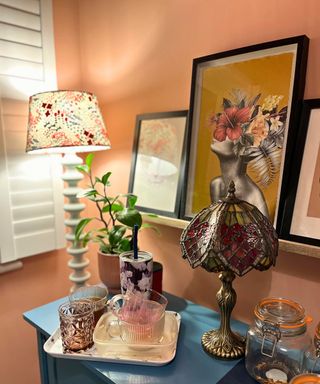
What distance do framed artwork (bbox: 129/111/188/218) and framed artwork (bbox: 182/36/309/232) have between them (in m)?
0.06

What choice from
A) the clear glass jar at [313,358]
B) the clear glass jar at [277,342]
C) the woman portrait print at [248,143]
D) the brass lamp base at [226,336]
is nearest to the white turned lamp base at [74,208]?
the woman portrait print at [248,143]

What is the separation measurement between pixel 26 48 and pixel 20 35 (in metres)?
0.05

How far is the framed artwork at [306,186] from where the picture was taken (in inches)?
31.2

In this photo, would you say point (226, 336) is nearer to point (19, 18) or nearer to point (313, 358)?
point (313, 358)

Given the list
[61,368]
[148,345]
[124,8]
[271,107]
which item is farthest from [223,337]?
[124,8]

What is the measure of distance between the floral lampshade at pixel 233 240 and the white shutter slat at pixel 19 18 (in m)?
1.09

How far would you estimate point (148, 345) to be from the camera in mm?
795

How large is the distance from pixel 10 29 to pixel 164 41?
24.0 inches

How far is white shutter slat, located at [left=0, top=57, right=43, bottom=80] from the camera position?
121 cm

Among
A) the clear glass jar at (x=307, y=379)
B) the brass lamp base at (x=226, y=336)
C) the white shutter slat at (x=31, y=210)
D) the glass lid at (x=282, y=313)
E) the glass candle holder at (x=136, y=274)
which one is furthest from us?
the white shutter slat at (x=31, y=210)

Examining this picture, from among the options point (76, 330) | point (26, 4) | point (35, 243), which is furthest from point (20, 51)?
point (76, 330)

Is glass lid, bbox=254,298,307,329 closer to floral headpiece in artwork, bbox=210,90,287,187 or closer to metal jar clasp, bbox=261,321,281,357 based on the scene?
metal jar clasp, bbox=261,321,281,357

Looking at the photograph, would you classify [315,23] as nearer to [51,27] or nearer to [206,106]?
[206,106]

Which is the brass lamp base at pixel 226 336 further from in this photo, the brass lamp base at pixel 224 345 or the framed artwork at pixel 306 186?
the framed artwork at pixel 306 186
